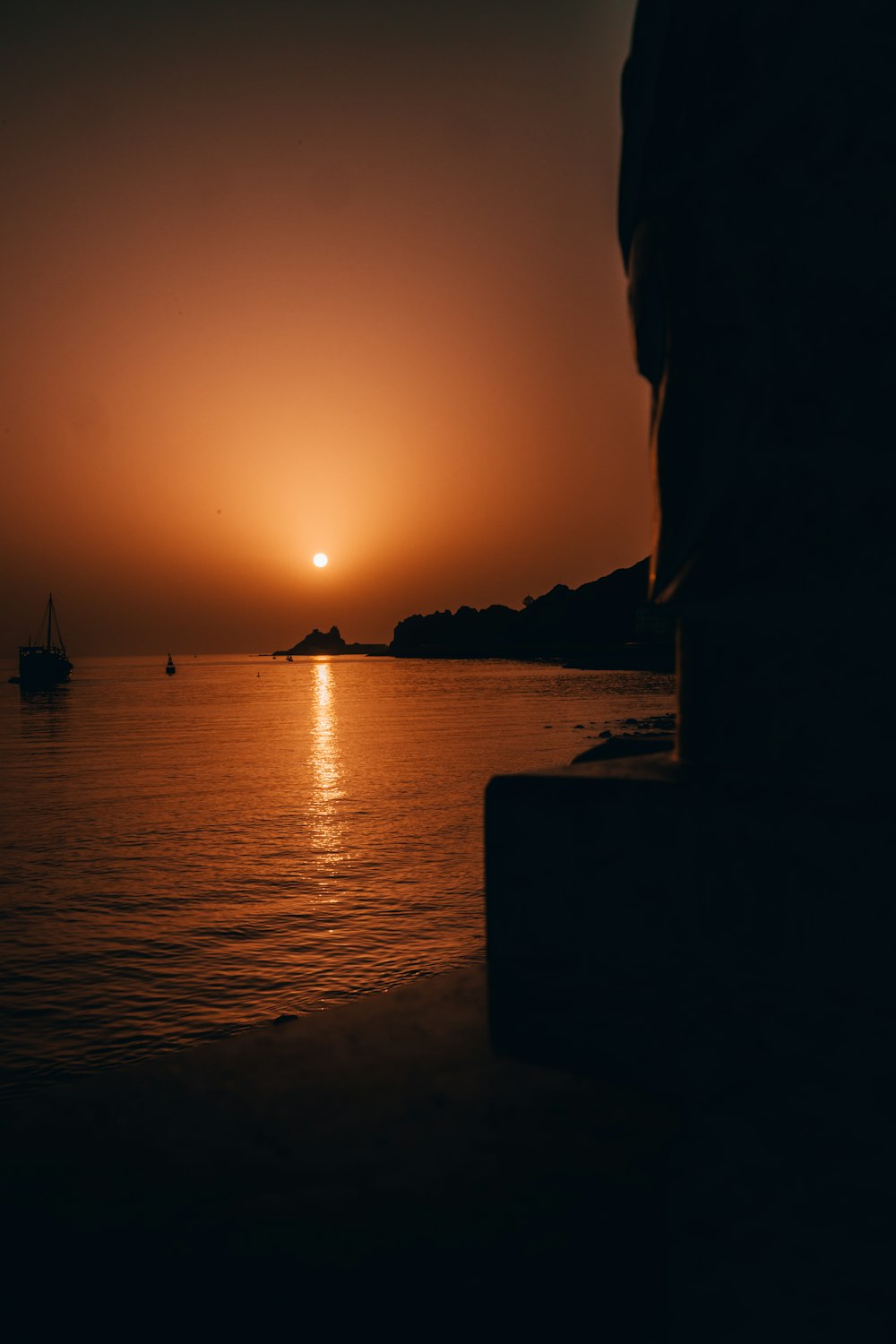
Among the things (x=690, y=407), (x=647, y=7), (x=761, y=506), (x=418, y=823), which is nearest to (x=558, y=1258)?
(x=761, y=506)

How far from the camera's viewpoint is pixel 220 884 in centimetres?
995

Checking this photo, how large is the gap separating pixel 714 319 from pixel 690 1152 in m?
1.49

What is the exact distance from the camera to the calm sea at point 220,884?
603cm

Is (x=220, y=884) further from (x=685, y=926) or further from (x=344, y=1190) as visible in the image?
(x=685, y=926)

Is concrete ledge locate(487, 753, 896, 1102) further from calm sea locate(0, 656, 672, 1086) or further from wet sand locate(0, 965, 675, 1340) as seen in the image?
calm sea locate(0, 656, 672, 1086)

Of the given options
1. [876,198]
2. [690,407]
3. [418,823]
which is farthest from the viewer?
[418,823]

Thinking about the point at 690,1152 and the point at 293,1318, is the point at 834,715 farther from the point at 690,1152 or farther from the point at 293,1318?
the point at 293,1318

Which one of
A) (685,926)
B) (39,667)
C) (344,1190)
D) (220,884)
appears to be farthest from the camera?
(39,667)

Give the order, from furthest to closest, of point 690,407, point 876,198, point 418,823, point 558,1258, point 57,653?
point 57,653 < point 418,823 < point 690,407 < point 558,1258 < point 876,198

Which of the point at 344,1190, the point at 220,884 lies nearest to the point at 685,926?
the point at 344,1190

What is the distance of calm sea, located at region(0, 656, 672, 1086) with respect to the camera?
6031mm

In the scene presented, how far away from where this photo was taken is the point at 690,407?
160 cm

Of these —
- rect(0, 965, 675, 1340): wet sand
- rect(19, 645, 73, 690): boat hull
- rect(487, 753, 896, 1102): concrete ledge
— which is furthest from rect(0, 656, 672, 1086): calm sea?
rect(19, 645, 73, 690): boat hull

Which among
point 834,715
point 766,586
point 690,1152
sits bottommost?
point 690,1152
